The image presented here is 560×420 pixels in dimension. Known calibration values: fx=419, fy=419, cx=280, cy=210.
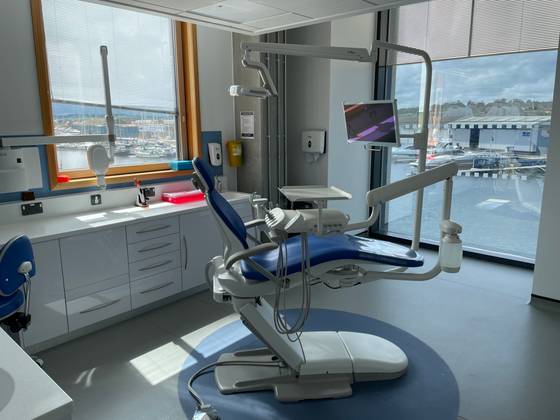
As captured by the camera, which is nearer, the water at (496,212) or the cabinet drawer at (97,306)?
the cabinet drawer at (97,306)

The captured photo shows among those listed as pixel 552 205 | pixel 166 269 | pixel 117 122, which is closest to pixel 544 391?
pixel 552 205

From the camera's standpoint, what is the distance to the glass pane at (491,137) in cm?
412

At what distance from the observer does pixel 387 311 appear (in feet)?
11.2

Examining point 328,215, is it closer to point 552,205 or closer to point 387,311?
point 387,311

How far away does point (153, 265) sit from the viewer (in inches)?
132

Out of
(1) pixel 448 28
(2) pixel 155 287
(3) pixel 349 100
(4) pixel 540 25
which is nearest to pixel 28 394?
(2) pixel 155 287

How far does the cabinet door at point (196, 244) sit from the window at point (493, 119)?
2.73 metres

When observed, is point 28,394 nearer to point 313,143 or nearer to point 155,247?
point 155,247

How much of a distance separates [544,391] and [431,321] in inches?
36.3

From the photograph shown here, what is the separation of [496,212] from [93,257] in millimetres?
4039

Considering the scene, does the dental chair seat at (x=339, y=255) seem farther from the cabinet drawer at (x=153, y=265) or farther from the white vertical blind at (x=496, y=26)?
the white vertical blind at (x=496, y=26)

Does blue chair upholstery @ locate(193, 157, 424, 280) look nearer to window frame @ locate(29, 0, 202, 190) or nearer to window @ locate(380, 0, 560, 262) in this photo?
window frame @ locate(29, 0, 202, 190)

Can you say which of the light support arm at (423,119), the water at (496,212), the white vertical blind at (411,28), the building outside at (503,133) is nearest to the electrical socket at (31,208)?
the light support arm at (423,119)

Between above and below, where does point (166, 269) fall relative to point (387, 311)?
above
